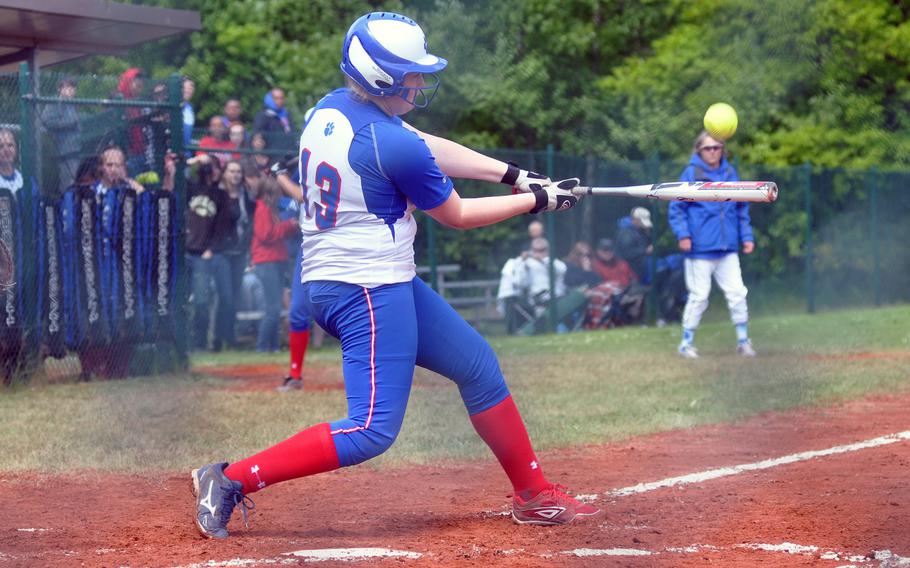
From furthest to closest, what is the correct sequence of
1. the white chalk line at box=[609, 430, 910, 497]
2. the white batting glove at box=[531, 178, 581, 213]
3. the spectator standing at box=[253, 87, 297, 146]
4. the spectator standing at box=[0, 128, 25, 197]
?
the spectator standing at box=[253, 87, 297, 146]
the spectator standing at box=[0, 128, 25, 197]
the white chalk line at box=[609, 430, 910, 497]
the white batting glove at box=[531, 178, 581, 213]

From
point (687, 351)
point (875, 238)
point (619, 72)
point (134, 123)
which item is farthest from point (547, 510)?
point (619, 72)

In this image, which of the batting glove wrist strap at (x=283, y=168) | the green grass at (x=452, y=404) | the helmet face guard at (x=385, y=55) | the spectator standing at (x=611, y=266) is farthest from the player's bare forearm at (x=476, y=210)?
the spectator standing at (x=611, y=266)

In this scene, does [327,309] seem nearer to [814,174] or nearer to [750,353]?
[750,353]

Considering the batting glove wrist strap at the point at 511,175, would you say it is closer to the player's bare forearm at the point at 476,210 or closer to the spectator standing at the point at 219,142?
the player's bare forearm at the point at 476,210

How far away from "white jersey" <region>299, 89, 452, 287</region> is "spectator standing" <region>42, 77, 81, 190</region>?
17.4ft

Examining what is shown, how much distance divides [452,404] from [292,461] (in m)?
4.04

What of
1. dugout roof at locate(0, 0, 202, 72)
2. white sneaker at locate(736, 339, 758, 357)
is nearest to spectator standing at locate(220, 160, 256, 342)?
dugout roof at locate(0, 0, 202, 72)

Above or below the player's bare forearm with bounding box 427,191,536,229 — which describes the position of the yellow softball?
above

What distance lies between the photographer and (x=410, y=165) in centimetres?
408

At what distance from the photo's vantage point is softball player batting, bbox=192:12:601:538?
4.13 metres

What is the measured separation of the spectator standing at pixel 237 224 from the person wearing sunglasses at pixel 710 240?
4202mm

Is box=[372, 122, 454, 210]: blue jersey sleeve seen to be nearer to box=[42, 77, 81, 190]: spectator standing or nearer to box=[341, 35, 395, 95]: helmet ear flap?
box=[341, 35, 395, 95]: helmet ear flap

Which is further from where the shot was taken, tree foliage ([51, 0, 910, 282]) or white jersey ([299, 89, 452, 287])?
tree foliage ([51, 0, 910, 282])

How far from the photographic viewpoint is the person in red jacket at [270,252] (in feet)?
38.5
